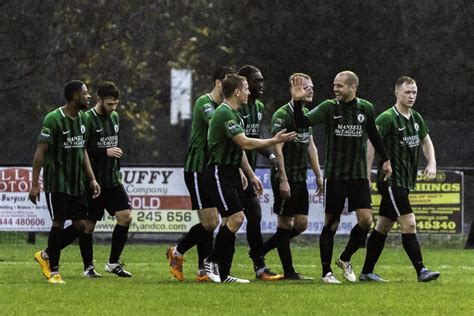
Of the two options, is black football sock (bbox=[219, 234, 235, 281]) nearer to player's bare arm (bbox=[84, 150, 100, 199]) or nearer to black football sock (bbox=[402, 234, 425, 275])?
player's bare arm (bbox=[84, 150, 100, 199])

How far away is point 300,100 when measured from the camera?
16062 millimetres

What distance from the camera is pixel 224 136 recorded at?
637 inches

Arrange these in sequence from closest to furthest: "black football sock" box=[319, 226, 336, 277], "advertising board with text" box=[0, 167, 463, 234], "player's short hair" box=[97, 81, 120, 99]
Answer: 1. "black football sock" box=[319, 226, 336, 277]
2. "player's short hair" box=[97, 81, 120, 99]
3. "advertising board with text" box=[0, 167, 463, 234]

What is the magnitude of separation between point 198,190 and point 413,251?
2231 mm

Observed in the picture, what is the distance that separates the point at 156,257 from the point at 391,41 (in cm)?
1682

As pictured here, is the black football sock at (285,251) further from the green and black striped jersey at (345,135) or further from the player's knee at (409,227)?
the player's knee at (409,227)

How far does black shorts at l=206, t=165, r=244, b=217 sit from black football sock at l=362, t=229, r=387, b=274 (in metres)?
1.66

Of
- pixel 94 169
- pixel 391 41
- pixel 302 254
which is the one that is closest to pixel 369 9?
pixel 391 41

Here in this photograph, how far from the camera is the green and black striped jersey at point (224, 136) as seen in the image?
15984 millimetres

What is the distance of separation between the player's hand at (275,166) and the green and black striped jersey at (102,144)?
2011 millimetres

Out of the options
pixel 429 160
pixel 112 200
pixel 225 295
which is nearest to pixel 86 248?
pixel 112 200

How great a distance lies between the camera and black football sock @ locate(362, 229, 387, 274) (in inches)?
678

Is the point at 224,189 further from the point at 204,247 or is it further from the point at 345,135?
the point at 345,135

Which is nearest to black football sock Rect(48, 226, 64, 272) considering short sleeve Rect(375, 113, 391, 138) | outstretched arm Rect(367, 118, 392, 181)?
outstretched arm Rect(367, 118, 392, 181)
